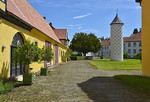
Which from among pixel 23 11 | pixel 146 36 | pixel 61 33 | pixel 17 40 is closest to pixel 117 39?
pixel 61 33

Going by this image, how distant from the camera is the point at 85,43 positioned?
162 ft

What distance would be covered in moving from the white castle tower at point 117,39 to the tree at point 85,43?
686 inches

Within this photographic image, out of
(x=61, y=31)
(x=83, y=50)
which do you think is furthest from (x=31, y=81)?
(x=83, y=50)

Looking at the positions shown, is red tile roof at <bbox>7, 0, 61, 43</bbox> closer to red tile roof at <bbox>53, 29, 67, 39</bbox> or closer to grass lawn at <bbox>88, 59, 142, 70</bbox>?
grass lawn at <bbox>88, 59, 142, 70</bbox>

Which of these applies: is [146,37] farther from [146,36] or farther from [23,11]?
[23,11]

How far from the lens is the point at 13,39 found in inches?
337

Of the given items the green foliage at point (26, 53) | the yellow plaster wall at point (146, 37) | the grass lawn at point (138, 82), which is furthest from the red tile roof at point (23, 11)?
the yellow plaster wall at point (146, 37)

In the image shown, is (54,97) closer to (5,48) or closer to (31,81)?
(31,81)

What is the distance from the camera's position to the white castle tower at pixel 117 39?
104 feet

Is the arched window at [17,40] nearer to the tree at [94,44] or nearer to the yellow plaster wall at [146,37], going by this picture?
the yellow plaster wall at [146,37]

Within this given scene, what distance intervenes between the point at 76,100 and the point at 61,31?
35.0 m

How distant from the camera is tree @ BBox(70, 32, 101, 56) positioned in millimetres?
49375

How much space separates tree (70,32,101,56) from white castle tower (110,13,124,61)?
17430 mm

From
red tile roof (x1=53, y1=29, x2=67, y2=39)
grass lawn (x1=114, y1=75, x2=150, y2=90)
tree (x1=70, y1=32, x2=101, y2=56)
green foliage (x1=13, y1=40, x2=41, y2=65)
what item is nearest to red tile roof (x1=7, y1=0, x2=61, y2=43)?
green foliage (x1=13, y1=40, x2=41, y2=65)
